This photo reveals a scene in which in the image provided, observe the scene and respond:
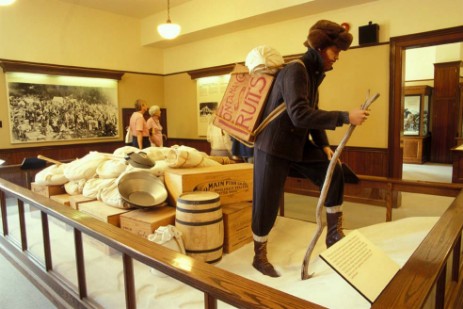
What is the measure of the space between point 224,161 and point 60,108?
170 inches

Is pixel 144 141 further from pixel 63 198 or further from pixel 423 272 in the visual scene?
pixel 423 272

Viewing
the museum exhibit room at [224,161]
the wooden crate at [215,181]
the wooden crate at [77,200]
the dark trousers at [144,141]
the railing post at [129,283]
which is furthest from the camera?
the dark trousers at [144,141]

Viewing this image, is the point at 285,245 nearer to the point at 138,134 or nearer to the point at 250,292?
the point at 250,292

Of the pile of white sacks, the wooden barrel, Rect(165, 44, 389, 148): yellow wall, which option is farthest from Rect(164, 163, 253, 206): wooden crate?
Rect(165, 44, 389, 148): yellow wall

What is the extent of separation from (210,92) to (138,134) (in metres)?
1.99

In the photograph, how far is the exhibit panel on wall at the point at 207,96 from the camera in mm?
6979

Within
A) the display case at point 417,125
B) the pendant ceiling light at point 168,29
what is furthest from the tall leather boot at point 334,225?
the display case at point 417,125

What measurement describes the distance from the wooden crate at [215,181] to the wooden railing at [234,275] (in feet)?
3.26

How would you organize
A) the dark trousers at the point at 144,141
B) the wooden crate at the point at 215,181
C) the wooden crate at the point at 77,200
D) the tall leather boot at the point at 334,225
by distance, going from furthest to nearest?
the dark trousers at the point at 144,141 → the wooden crate at the point at 77,200 → the wooden crate at the point at 215,181 → the tall leather boot at the point at 334,225

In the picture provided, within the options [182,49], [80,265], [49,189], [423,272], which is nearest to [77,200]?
[49,189]

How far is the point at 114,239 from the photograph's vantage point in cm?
137

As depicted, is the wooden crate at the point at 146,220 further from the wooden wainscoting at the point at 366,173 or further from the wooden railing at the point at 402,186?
the wooden wainscoting at the point at 366,173

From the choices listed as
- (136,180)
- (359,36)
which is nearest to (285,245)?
(136,180)

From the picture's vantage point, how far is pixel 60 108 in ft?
21.0
